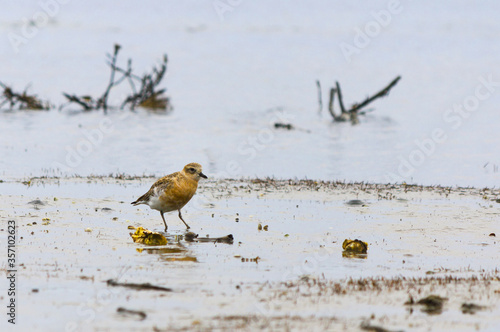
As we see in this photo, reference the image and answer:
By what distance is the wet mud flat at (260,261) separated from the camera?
7812 mm

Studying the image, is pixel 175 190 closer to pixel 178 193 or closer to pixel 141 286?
pixel 178 193

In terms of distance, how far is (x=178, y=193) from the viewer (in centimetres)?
1330

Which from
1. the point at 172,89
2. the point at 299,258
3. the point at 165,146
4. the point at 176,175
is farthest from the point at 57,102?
the point at 299,258

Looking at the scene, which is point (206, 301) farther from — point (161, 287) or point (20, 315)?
point (20, 315)

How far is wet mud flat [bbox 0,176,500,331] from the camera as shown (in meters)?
7.81

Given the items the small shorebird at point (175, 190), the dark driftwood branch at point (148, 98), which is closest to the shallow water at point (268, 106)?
the dark driftwood branch at point (148, 98)

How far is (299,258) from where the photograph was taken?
1112cm

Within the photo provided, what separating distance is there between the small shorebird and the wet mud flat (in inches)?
20.2

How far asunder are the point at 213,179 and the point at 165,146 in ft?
31.4

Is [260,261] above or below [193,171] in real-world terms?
below

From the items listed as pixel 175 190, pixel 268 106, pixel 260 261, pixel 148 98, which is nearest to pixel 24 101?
pixel 148 98

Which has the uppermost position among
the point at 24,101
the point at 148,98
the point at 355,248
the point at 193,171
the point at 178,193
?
the point at 148,98

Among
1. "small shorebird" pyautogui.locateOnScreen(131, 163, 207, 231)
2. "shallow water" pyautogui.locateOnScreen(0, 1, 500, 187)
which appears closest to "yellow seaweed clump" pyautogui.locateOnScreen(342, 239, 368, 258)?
"small shorebird" pyautogui.locateOnScreen(131, 163, 207, 231)

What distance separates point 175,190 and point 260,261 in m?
3.05
